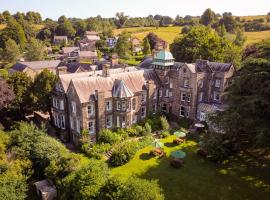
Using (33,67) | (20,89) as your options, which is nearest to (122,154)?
(20,89)

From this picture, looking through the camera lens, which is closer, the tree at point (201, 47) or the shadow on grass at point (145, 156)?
the shadow on grass at point (145, 156)

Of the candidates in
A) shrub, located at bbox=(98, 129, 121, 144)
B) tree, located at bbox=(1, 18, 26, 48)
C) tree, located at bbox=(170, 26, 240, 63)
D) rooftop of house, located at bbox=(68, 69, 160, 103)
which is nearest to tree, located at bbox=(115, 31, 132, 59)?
tree, located at bbox=(170, 26, 240, 63)

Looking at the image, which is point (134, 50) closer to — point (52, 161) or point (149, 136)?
point (149, 136)

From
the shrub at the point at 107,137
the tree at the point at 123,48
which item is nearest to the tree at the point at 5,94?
the shrub at the point at 107,137

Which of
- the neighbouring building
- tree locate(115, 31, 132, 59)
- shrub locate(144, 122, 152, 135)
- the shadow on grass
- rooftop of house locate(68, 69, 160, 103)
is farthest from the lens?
tree locate(115, 31, 132, 59)

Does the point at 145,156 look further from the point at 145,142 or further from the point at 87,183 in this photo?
the point at 87,183

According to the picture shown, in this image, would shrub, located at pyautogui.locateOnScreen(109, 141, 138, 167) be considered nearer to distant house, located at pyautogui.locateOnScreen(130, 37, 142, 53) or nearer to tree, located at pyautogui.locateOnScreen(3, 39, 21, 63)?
tree, located at pyautogui.locateOnScreen(3, 39, 21, 63)

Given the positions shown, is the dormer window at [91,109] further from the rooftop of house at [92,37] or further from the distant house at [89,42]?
the rooftop of house at [92,37]
